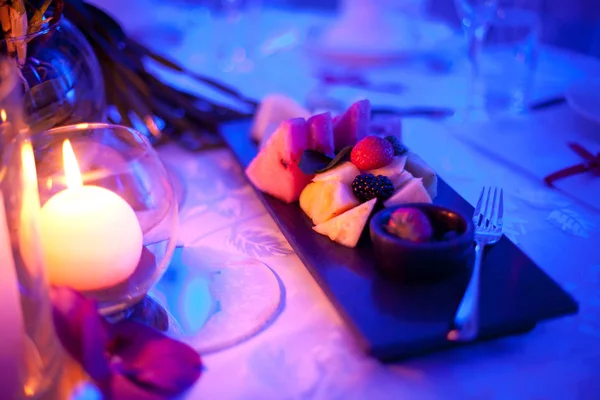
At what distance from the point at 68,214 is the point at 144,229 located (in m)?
0.12

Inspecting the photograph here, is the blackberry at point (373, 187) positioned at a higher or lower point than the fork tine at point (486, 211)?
higher

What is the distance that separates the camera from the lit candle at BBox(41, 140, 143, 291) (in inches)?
26.2

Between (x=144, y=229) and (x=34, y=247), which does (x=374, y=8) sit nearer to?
(x=144, y=229)

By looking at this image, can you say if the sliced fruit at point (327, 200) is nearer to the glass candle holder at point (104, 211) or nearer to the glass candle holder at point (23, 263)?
the glass candle holder at point (104, 211)

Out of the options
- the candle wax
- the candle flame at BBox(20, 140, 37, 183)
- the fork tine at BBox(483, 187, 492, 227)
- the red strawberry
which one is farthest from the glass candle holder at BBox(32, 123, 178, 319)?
the fork tine at BBox(483, 187, 492, 227)

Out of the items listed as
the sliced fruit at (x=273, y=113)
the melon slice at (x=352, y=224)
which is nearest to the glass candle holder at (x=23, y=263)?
the melon slice at (x=352, y=224)

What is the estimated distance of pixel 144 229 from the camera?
761mm

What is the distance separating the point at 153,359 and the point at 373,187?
413mm

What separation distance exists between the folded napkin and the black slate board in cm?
36

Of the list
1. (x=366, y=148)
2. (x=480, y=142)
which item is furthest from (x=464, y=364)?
(x=480, y=142)

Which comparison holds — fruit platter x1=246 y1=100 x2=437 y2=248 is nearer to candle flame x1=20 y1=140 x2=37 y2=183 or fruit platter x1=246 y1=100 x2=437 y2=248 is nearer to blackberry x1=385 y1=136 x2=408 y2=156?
blackberry x1=385 y1=136 x2=408 y2=156

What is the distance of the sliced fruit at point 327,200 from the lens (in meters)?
0.87

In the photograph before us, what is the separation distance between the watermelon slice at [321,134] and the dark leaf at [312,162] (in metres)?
0.02

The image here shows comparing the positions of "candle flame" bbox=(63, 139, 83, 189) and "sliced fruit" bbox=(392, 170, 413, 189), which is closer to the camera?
"candle flame" bbox=(63, 139, 83, 189)
